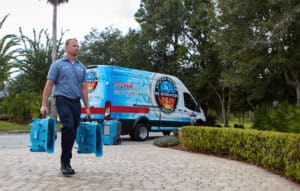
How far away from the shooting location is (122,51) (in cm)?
3111

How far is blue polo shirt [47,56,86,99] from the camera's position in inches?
254

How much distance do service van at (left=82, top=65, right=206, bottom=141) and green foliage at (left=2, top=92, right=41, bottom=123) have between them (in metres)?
9.53

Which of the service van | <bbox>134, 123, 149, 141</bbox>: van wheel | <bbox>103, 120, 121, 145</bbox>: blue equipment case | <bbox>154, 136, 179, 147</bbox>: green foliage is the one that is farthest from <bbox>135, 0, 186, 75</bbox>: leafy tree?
<bbox>103, 120, 121, 145</bbox>: blue equipment case

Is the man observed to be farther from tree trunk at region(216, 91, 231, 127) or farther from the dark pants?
tree trunk at region(216, 91, 231, 127)

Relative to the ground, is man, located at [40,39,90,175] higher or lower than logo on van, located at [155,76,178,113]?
lower

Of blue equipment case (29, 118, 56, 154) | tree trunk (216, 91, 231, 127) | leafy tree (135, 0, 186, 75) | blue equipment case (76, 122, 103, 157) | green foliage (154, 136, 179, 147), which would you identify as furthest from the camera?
leafy tree (135, 0, 186, 75)

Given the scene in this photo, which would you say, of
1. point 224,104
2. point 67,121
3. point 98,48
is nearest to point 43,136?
point 67,121

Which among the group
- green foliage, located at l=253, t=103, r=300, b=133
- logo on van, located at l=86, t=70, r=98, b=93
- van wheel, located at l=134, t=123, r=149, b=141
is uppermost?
logo on van, located at l=86, t=70, r=98, b=93

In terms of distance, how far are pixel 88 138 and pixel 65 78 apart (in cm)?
101

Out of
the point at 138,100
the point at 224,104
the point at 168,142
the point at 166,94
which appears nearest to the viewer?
the point at 168,142

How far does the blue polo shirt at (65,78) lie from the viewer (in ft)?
21.1

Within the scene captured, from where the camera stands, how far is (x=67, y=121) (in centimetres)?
631

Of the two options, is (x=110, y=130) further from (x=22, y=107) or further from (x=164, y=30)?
(x=164, y=30)

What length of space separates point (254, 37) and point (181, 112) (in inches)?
205
